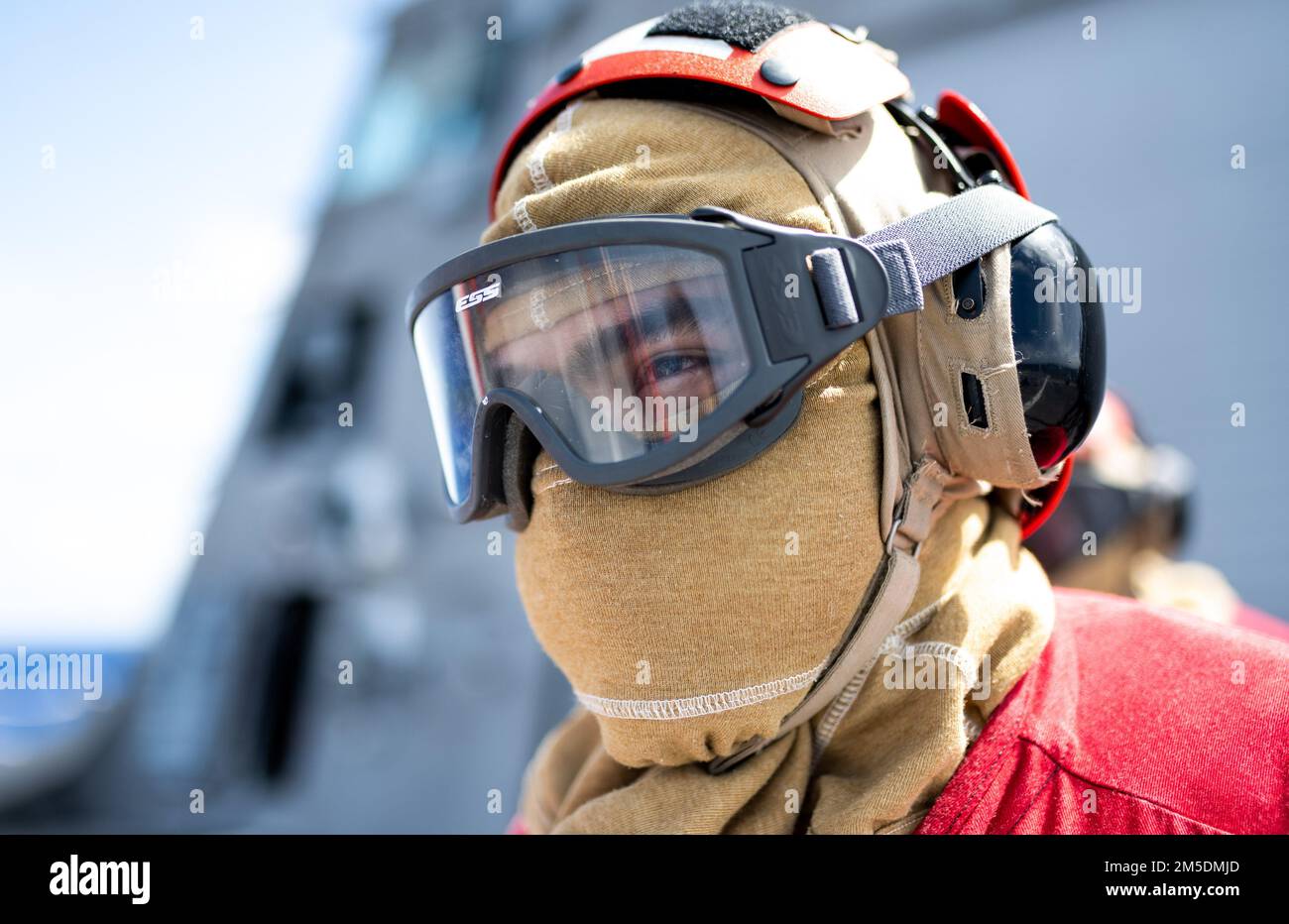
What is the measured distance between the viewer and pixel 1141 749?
133 centimetres

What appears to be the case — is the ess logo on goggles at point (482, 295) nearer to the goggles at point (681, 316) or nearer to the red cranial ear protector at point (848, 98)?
the goggles at point (681, 316)

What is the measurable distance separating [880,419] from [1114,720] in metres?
0.55

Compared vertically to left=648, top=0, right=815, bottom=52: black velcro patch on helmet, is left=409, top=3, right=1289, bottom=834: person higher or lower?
lower

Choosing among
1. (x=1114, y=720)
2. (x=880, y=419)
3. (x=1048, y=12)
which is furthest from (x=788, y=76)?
(x=1048, y=12)

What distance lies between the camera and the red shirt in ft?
4.12

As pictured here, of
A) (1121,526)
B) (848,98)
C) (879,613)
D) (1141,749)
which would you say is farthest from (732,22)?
(1121,526)

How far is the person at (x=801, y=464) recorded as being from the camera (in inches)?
51.9

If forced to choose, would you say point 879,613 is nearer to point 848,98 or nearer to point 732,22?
point 848,98

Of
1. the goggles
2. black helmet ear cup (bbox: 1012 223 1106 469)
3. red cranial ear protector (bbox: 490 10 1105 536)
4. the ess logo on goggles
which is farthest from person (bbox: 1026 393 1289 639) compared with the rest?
the ess logo on goggles

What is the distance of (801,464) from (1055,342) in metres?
0.40

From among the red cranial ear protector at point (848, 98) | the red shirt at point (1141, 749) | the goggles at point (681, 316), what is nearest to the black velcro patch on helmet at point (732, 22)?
the red cranial ear protector at point (848, 98)

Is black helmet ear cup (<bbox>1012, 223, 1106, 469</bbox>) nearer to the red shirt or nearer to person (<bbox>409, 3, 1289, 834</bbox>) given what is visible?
person (<bbox>409, 3, 1289, 834</bbox>)
